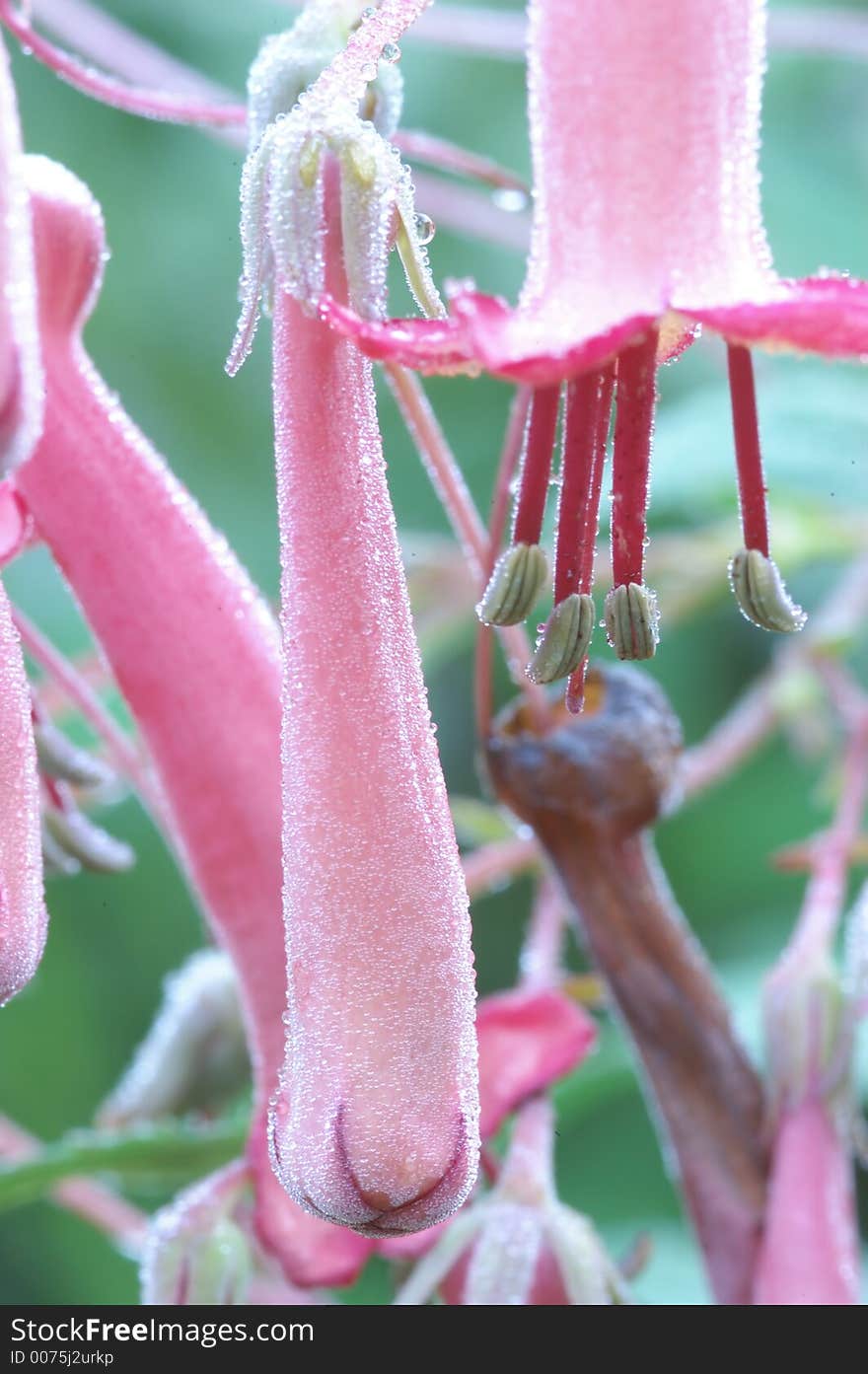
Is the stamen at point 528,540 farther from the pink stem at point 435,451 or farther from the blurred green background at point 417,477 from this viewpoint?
the blurred green background at point 417,477

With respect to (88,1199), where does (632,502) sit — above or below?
above

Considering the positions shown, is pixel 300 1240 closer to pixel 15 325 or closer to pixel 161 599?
pixel 161 599

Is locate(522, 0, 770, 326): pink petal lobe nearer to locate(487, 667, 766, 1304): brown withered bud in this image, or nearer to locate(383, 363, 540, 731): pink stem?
locate(383, 363, 540, 731): pink stem

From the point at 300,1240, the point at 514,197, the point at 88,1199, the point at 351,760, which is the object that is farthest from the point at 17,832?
the point at 88,1199

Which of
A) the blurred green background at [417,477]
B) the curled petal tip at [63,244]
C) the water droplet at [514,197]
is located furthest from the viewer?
the blurred green background at [417,477]

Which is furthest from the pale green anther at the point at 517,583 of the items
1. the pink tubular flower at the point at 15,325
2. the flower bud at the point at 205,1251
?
the flower bud at the point at 205,1251

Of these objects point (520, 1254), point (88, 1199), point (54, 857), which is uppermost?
point (54, 857)
